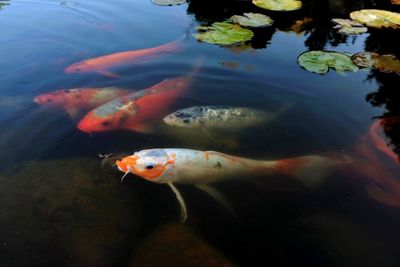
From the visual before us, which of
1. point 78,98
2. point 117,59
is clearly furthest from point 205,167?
point 117,59

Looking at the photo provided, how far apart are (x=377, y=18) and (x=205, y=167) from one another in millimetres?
8218

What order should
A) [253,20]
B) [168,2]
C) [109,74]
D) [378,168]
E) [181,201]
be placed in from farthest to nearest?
[168,2] → [253,20] → [109,74] → [378,168] → [181,201]

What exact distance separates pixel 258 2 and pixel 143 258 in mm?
9268

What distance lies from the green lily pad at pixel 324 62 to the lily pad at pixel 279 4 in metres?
3.02

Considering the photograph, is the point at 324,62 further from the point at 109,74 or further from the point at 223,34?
the point at 109,74

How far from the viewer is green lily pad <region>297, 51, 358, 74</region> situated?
296 inches

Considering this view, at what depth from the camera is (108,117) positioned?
19.2ft

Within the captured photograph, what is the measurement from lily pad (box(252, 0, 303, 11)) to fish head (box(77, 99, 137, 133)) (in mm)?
6318

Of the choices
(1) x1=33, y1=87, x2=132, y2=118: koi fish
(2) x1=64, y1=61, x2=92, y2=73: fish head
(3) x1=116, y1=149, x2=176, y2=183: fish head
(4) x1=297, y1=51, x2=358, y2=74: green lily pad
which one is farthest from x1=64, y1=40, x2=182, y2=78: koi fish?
(3) x1=116, y1=149, x2=176, y2=183: fish head

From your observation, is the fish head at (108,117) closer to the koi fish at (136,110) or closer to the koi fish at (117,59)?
the koi fish at (136,110)

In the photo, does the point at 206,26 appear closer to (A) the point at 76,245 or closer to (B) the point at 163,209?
(B) the point at 163,209

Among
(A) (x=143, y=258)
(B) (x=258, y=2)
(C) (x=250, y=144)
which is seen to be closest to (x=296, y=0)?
(B) (x=258, y=2)

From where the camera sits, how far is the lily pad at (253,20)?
948 cm

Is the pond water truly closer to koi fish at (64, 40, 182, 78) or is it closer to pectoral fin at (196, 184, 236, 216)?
pectoral fin at (196, 184, 236, 216)
